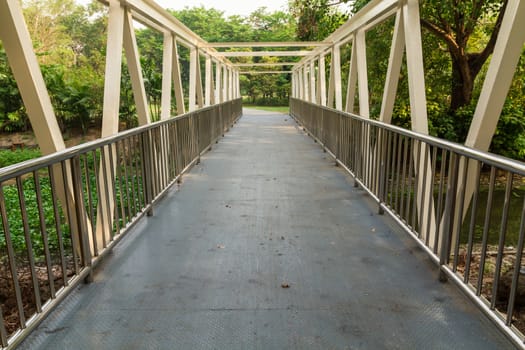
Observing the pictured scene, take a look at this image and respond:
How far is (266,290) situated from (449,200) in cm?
135

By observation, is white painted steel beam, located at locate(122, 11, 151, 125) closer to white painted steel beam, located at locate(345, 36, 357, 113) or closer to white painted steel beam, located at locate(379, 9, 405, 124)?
white painted steel beam, located at locate(379, 9, 405, 124)

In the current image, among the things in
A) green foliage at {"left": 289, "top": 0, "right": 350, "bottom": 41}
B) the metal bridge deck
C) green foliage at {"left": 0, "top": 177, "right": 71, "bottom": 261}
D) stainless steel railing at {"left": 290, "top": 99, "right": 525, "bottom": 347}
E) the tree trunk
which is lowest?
green foliage at {"left": 0, "top": 177, "right": 71, "bottom": 261}

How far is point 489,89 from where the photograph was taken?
289 centimetres

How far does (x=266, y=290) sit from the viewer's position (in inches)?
114

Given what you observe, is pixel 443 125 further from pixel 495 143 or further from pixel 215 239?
pixel 215 239

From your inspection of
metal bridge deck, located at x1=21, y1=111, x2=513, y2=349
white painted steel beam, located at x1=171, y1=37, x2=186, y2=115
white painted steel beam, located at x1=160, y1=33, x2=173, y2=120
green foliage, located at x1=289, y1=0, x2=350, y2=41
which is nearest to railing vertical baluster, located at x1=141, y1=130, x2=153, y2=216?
metal bridge deck, located at x1=21, y1=111, x2=513, y2=349

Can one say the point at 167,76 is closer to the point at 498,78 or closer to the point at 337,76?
the point at 337,76

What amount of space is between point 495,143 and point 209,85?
8260 mm

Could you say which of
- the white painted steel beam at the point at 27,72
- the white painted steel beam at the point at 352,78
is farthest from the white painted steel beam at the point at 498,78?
the white painted steel beam at the point at 352,78

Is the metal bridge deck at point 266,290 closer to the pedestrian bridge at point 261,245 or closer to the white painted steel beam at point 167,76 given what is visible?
the pedestrian bridge at point 261,245

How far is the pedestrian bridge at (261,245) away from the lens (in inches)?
92.6

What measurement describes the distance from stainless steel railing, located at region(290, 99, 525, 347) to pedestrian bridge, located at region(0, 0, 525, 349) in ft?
0.05

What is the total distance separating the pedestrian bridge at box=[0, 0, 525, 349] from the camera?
7.72ft

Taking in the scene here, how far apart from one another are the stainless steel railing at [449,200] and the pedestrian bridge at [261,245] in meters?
0.02
